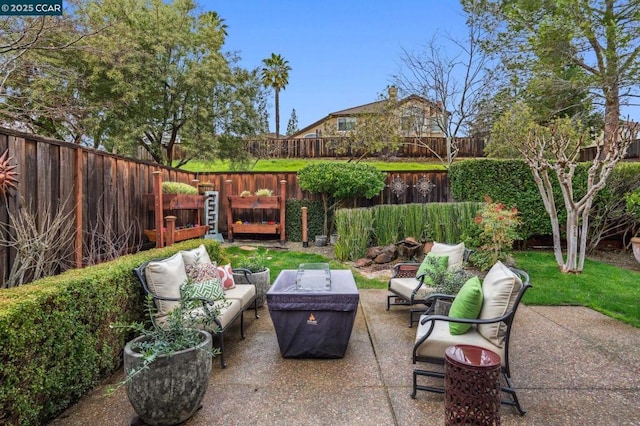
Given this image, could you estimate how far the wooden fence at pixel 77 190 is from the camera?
295 centimetres

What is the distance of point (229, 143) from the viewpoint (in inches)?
405

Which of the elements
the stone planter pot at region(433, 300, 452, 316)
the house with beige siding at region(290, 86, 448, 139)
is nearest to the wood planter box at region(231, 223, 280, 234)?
the house with beige siding at region(290, 86, 448, 139)

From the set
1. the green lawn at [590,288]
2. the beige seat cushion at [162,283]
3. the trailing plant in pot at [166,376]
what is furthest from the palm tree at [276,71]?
the trailing plant in pot at [166,376]

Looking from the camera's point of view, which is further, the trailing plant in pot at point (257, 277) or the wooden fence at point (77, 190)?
the trailing plant in pot at point (257, 277)

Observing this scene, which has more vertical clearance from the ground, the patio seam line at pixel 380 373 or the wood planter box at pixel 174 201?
the wood planter box at pixel 174 201

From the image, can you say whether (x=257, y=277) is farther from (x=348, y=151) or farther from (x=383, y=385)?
(x=348, y=151)

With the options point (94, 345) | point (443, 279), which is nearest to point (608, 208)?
point (443, 279)

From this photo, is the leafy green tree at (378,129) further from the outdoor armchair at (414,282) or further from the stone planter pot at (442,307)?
the stone planter pot at (442,307)

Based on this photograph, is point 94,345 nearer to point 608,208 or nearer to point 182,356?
point 182,356

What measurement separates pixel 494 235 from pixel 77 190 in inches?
239

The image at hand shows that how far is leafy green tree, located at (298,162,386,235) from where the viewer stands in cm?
812

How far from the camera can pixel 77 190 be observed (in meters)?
3.72

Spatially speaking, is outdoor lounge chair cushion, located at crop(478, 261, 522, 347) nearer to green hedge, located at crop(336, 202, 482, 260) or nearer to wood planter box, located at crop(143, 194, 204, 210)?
green hedge, located at crop(336, 202, 482, 260)

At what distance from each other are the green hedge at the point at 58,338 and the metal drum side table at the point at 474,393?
2339 mm
